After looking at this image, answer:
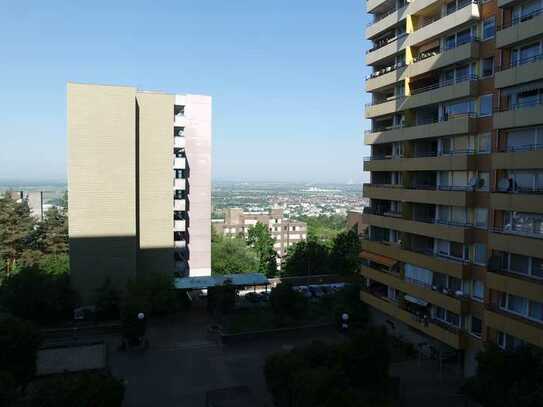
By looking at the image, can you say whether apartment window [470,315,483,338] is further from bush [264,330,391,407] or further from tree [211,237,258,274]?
tree [211,237,258,274]

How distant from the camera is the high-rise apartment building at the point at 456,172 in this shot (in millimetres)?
20172

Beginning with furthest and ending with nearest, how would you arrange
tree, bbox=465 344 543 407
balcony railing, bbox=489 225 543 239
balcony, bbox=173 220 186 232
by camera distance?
balcony, bbox=173 220 186 232
balcony railing, bbox=489 225 543 239
tree, bbox=465 344 543 407

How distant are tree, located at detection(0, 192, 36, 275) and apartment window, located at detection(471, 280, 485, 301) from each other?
4130cm

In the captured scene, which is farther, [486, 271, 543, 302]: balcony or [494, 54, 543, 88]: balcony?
[494, 54, 543, 88]: balcony

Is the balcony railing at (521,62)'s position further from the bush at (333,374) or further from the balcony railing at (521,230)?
the bush at (333,374)

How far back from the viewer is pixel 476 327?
2345 centimetres

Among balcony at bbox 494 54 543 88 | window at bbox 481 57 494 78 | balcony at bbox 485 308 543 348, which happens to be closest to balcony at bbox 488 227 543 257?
balcony at bbox 485 308 543 348

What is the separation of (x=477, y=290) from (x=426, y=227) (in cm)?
418

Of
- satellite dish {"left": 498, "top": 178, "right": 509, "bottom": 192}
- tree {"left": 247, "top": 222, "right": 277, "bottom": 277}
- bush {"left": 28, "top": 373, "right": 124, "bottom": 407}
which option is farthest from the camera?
tree {"left": 247, "top": 222, "right": 277, "bottom": 277}

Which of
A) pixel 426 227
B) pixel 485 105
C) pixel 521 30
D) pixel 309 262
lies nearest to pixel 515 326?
pixel 426 227

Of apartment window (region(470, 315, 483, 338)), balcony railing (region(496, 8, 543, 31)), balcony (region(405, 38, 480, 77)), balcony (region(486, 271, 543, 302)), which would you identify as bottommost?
apartment window (region(470, 315, 483, 338))

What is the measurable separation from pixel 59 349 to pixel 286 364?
48.0 feet

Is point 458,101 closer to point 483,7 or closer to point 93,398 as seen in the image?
point 483,7

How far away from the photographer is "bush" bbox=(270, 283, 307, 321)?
1264 inches
